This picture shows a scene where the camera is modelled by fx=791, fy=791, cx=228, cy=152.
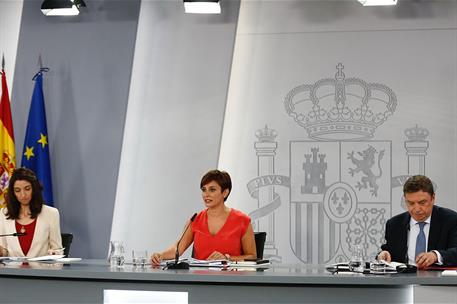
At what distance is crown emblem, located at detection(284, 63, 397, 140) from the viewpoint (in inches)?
246

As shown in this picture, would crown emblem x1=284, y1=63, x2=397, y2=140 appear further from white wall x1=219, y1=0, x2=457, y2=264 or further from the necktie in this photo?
the necktie

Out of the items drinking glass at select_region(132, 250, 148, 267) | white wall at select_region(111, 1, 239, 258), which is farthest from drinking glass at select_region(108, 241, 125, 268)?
white wall at select_region(111, 1, 239, 258)

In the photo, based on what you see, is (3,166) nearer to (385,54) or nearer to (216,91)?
(216,91)

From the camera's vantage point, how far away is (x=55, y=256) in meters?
4.45

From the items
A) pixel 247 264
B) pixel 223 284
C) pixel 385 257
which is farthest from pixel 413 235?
pixel 223 284

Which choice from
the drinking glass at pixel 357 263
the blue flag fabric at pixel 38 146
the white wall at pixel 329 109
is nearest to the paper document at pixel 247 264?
the drinking glass at pixel 357 263

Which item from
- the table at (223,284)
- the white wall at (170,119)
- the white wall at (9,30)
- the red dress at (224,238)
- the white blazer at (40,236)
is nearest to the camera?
the table at (223,284)

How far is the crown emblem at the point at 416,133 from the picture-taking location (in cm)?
616

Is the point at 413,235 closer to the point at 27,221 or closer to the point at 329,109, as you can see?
the point at 329,109

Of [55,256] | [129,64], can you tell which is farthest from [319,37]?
[55,256]

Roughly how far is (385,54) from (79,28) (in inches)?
98.3

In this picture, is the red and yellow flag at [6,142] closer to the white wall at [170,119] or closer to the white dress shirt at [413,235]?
the white wall at [170,119]

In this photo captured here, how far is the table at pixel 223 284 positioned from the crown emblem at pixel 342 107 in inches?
94.8

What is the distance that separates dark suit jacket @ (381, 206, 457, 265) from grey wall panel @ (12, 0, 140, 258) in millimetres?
2755
